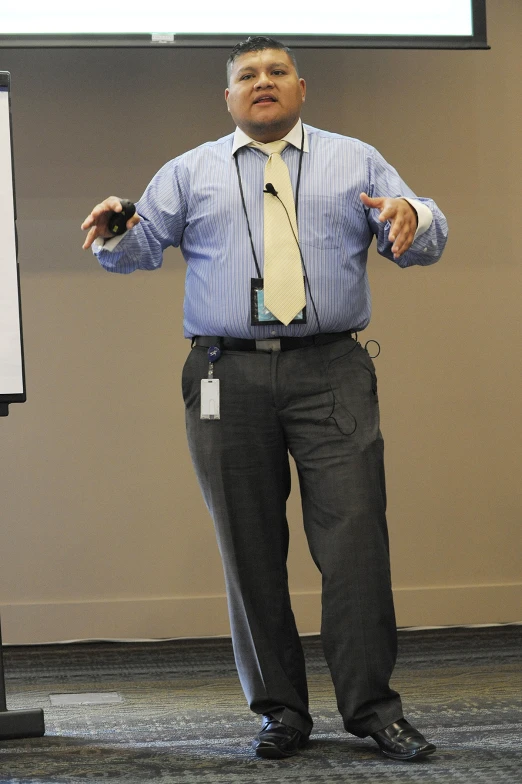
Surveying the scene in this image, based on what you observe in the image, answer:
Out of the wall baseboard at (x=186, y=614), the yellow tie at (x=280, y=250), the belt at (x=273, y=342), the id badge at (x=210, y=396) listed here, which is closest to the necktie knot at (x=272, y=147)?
the yellow tie at (x=280, y=250)

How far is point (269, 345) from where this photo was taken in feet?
7.80

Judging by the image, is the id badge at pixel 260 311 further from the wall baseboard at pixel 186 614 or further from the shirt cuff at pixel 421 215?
the wall baseboard at pixel 186 614

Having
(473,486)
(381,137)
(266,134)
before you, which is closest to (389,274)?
(381,137)

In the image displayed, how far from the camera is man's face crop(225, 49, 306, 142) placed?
2412 millimetres

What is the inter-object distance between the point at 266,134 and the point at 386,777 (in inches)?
57.9

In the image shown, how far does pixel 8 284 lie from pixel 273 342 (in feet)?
2.28

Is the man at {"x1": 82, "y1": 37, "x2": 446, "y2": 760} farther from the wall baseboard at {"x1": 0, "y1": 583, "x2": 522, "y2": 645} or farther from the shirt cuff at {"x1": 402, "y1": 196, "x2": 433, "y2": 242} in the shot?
the wall baseboard at {"x1": 0, "y1": 583, "x2": 522, "y2": 645}

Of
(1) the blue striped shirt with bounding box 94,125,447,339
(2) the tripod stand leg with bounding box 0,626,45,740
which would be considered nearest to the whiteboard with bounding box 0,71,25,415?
(1) the blue striped shirt with bounding box 94,125,447,339

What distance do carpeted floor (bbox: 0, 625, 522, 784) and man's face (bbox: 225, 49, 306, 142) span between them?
1.46 metres

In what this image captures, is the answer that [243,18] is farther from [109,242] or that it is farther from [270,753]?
[270,753]

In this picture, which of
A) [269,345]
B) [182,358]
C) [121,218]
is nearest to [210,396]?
[269,345]

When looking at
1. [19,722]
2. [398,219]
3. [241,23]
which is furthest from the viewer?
[241,23]

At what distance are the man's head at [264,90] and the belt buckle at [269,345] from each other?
50 centimetres

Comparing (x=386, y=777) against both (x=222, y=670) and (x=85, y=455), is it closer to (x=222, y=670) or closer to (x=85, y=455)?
(x=222, y=670)
